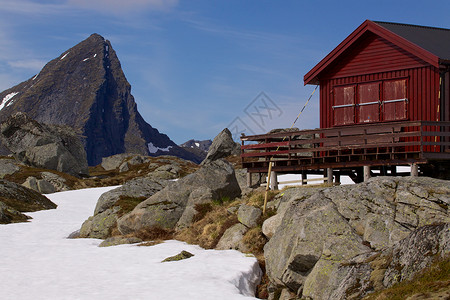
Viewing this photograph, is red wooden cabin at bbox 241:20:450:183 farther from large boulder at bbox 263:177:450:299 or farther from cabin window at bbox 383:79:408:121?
large boulder at bbox 263:177:450:299

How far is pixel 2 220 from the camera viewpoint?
95.9 feet

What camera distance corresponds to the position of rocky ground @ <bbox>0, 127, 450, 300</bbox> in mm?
9352

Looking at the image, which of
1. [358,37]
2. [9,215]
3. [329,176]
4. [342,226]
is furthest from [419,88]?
[9,215]

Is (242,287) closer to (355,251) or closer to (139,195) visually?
(355,251)

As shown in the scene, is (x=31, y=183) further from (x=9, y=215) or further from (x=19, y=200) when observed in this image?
(x=9, y=215)

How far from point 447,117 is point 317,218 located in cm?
1446

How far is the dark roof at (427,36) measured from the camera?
2559 centimetres

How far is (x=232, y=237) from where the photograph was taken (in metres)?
19.3

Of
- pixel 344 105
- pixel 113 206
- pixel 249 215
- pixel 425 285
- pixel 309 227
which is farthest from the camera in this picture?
pixel 344 105

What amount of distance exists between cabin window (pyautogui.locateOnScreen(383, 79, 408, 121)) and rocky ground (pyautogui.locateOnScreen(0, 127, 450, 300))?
8.68 meters

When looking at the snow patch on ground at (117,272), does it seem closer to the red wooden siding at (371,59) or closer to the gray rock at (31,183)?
the red wooden siding at (371,59)

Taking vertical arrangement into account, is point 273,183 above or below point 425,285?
above

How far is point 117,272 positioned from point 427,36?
21.8 meters

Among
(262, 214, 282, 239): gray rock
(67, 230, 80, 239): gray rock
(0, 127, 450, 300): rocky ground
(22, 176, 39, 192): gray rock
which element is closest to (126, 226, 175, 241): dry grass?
(0, 127, 450, 300): rocky ground
